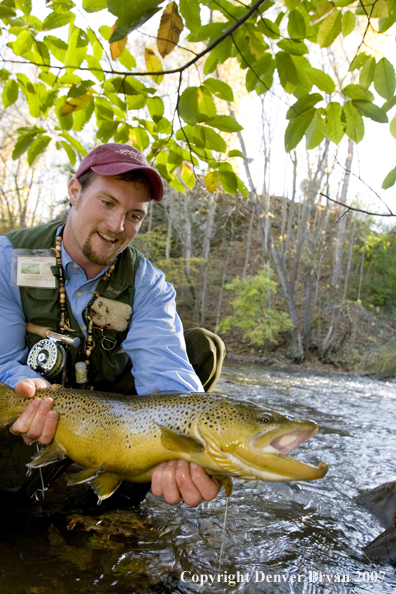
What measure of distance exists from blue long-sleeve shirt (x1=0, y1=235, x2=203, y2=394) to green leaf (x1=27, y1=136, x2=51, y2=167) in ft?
2.35

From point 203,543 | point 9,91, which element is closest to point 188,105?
point 9,91

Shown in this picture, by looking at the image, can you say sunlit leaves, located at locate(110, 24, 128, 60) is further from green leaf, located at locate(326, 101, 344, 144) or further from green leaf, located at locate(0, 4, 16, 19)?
green leaf, located at locate(326, 101, 344, 144)

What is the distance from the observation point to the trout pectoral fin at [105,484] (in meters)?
2.16

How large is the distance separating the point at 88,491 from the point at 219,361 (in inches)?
56.0

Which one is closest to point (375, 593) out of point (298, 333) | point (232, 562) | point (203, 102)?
point (232, 562)

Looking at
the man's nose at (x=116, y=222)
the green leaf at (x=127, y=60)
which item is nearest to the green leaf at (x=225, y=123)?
the green leaf at (x=127, y=60)

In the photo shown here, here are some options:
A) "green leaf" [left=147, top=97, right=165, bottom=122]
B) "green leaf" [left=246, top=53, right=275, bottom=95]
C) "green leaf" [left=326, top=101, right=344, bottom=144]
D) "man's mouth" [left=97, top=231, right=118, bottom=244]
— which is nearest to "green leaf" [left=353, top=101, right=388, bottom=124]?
"green leaf" [left=326, top=101, right=344, bottom=144]

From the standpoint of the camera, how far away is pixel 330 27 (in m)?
1.96

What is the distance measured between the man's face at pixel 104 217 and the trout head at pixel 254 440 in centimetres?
149

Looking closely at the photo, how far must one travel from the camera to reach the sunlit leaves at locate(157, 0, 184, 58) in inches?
73.0

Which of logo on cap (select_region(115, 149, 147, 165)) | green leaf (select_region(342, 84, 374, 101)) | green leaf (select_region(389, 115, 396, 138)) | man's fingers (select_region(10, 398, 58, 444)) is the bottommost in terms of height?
man's fingers (select_region(10, 398, 58, 444))

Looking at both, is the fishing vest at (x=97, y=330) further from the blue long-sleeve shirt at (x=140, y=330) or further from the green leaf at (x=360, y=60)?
the green leaf at (x=360, y=60)

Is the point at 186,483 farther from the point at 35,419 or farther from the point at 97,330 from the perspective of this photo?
the point at 97,330

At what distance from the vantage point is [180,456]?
6.80 feet
